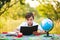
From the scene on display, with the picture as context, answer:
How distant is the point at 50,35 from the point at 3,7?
554mm

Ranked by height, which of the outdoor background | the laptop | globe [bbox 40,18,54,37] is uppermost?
the outdoor background

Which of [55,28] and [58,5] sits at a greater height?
[58,5]

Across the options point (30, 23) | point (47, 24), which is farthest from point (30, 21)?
point (47, 24)

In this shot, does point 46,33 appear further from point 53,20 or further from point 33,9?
point 33,9

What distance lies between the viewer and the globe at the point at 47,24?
4.89 feet

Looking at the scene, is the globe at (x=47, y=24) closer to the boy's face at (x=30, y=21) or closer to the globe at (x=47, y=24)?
the globe at (x=47, y=24)

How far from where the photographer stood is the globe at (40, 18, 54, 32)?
1491 millimetres

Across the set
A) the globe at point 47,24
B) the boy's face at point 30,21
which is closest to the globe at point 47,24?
the globe at point 47,24

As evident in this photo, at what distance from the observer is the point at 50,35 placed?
154 centimetres

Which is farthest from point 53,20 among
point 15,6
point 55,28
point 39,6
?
point 15,6

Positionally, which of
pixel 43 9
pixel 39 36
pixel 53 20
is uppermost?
pixel 43 9

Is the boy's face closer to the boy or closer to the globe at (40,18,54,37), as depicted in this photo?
the boy

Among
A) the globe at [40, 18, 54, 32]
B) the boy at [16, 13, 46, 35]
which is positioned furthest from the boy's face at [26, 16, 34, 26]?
the globe at [40, 18, 54, 32]

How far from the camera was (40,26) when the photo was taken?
1534 millimetres
